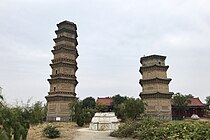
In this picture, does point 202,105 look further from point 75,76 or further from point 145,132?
point 145,132

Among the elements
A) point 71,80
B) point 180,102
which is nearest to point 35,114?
point 71,80

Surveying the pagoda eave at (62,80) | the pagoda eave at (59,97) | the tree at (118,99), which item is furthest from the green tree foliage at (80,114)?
the tree at (118,99)

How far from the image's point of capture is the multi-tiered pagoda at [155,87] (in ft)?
129

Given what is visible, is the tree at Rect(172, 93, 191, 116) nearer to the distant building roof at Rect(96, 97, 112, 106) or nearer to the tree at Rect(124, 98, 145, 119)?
the distant building roof at Rect(96, 97, 112, 106)

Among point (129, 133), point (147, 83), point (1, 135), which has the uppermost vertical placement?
point (147, 83)

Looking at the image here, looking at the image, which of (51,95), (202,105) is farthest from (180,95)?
(51,95)

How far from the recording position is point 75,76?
3703 cm

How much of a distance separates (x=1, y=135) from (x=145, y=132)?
39.9 ft

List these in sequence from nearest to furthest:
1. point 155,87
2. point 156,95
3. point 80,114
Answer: point 80,114, point 156,95, point 155,87

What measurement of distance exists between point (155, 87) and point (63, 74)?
16.7 metres

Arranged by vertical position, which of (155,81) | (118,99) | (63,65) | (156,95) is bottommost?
(118,99)

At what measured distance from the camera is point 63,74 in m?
35.4

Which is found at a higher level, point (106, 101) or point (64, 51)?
point (64, 51)

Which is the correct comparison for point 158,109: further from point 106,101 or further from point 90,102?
point 106,101
